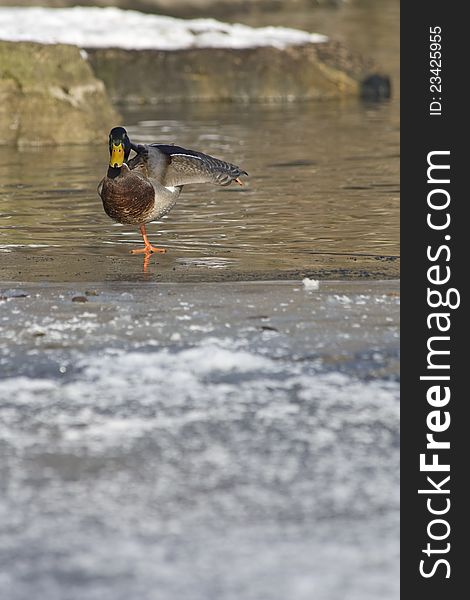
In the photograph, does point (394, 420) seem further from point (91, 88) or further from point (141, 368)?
point (91, 88)

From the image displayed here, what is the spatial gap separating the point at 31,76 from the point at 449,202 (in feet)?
25.4

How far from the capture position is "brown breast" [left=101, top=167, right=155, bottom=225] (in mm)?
7625

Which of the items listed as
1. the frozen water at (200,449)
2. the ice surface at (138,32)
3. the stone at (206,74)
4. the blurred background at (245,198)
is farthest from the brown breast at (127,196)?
the stone at (206,74)

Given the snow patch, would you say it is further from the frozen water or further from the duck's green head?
the duck's green head

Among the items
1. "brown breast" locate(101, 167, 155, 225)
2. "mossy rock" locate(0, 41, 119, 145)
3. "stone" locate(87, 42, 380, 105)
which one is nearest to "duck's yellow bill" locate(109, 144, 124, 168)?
"brown breast" locate(101, 167, 155, 225)

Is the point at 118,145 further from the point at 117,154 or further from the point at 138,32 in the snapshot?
the point at 138,32

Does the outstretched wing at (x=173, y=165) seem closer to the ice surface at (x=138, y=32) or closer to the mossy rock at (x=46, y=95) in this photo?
the mossy rock at (x=46, y=95)

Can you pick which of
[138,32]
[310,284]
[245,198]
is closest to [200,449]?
[310,284]

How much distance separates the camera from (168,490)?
156 inches

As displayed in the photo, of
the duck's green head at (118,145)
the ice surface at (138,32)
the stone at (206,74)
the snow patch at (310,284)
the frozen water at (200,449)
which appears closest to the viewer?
the frozen water at (200,449)

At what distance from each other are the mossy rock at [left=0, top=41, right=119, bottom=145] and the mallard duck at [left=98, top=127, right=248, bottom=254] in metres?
6.41

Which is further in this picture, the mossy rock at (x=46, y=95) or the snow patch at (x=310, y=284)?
the mossy rock at (x=46, y=95)

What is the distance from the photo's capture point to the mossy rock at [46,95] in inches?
557

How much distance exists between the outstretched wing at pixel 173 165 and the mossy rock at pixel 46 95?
6.46 meters
